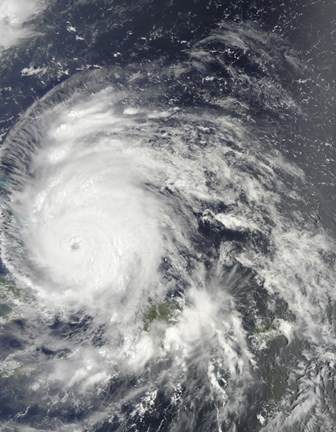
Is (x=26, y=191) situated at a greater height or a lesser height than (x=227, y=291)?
lesser

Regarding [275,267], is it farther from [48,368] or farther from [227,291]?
[48,368]

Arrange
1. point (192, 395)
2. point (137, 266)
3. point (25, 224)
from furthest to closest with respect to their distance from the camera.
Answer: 1. point (25, 224)
2. point (137, 266)
3. point (192, 395)

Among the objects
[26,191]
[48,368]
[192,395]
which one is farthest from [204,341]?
[26,191]

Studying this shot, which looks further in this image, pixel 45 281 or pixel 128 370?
pixel 45 281

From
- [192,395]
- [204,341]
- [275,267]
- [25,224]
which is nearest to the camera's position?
[192,395]

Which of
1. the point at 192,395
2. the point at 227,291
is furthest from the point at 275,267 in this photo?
the point at 192,395

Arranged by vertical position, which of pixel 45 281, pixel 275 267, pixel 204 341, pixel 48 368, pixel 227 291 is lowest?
pixel 48 368

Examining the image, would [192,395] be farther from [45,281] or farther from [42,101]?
[42,101]
